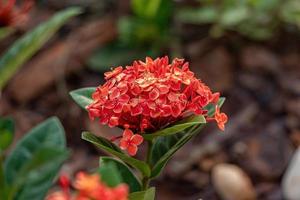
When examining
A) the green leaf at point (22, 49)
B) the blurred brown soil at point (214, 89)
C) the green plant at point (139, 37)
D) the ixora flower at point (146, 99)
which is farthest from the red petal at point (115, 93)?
the green plant at point (139, 37)

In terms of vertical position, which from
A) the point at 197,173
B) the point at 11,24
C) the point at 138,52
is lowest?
the point at 197,173

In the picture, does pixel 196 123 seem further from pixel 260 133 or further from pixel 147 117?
pixel 260 133

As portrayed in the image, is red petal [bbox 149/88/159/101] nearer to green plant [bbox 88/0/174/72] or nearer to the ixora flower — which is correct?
the ixora flower

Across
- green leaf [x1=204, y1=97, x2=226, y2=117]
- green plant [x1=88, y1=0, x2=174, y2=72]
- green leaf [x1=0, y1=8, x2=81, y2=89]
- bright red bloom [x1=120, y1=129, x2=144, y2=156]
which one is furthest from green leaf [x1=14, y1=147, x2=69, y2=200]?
green plant [x1=88, y1=0, x2=174, y2=72]

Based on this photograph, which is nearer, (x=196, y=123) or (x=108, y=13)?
(x=196, y=123)

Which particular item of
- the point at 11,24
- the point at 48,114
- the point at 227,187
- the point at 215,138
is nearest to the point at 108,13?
the point at 48,114

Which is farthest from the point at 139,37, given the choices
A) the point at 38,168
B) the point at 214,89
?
the point at 38,168

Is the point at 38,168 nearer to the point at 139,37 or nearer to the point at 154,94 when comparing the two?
the point at 154,94
